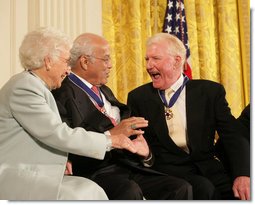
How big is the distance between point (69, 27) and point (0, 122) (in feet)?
5.98

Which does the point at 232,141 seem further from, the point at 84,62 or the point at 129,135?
the point at 84,62

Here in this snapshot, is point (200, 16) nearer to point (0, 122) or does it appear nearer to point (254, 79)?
point (254, 79)

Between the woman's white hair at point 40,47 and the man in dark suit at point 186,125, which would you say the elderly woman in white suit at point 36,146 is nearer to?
the woman's white hair at point 40,47

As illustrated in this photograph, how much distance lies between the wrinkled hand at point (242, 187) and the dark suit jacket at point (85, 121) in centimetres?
56

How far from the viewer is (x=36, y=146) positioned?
265 centimetres

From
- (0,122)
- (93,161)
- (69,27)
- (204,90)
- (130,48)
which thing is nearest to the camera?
(0,122)

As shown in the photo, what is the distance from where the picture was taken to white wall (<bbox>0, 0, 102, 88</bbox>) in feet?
13.3

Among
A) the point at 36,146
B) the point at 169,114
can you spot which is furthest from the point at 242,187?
the point at 36,146

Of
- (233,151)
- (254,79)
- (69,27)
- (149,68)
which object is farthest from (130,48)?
(233,151)

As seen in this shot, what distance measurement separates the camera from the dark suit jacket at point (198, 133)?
3234 millimetres

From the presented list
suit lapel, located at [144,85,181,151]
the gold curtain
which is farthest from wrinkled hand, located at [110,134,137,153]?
the gold curtain

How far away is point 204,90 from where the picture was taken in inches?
133

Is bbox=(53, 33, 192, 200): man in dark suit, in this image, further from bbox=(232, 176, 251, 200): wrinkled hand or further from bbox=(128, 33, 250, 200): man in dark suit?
bbox=(232, 176, 251, 200): wrinkled hand

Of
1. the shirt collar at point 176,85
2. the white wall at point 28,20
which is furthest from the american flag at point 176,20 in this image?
the shirt collar at point 176,85
